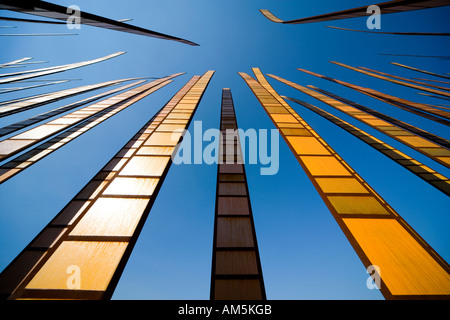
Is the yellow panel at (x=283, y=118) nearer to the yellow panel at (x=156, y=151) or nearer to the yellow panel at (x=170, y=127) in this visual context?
the yellow panel at (x=170, y=127)

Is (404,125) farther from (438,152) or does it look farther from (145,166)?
(145,166)

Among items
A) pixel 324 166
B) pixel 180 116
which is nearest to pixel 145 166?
pixel 180 116

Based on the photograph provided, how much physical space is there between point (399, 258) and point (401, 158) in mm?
9050

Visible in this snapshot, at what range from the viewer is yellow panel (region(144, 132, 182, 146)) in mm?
7629

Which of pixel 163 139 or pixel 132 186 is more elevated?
pixel 163 139

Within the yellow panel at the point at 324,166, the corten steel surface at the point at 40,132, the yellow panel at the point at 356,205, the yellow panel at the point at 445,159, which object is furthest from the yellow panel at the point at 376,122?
the corten steel surface at the point at 40,132

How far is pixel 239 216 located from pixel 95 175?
4868mm

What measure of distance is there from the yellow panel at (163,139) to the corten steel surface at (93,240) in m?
0.46

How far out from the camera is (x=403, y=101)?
46.8 ft

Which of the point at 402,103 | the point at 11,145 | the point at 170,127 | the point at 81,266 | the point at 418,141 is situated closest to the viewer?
the point at 81,266

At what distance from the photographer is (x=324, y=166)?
7.01 m

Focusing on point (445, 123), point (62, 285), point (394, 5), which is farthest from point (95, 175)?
point (445, 123)

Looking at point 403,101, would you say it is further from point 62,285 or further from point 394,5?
point 62,285

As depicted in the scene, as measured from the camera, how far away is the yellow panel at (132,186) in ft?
17.3
